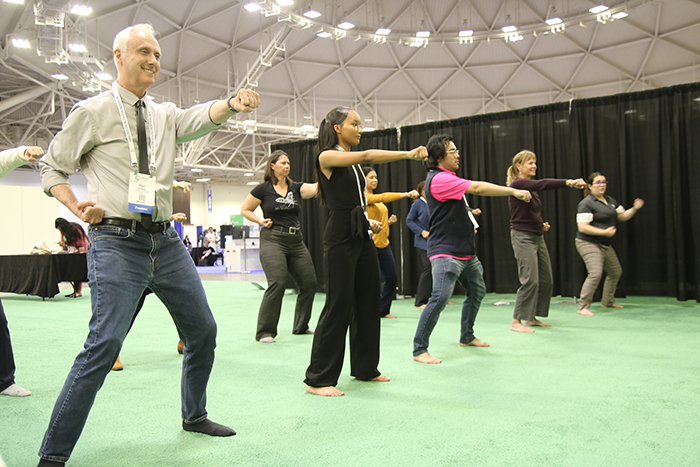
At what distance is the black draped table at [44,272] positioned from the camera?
8.83m

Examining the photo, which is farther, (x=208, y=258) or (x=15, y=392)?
(x=208, y=258)

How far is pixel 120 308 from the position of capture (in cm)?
192

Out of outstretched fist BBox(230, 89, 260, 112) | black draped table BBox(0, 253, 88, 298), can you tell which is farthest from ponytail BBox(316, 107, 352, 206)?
black draped table BBox(0, 253, 88, 298)

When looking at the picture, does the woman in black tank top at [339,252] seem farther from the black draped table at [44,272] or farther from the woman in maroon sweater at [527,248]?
the black draped table at [44,272]

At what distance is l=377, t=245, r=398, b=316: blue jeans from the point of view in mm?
6277

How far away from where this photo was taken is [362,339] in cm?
325

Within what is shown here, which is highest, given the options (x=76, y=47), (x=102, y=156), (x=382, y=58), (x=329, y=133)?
(x=382, y=58)

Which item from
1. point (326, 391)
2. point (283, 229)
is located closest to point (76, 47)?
point (283, 229)

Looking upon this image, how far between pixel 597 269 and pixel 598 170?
201 centimetres

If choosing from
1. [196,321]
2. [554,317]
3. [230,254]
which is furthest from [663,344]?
[230,254]

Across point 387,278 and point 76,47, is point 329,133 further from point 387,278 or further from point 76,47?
point 76,47

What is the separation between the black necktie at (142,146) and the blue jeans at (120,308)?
6 centimetres

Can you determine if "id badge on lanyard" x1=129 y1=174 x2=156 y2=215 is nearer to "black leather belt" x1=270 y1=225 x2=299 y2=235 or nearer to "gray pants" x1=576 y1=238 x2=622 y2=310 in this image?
"black leather belt" x1=270 y1=225 x2=299 y2=235

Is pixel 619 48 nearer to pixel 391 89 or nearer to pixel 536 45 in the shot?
pixel 536 45
